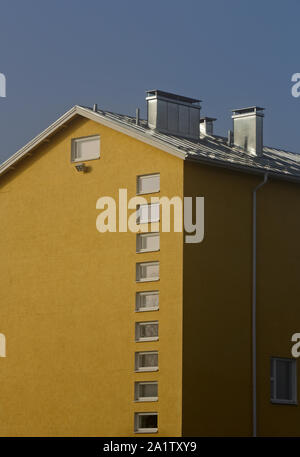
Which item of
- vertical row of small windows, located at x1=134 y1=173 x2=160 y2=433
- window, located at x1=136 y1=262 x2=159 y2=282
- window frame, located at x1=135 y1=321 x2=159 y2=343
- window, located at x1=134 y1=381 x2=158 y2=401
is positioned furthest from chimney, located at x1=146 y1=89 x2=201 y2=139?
window, located at x1=134 y1=381 x2=158 y2=401

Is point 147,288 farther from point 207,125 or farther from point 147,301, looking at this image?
point 207,125

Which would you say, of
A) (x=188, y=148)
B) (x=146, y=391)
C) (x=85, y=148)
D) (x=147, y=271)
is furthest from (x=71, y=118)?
(x=146, y=391)

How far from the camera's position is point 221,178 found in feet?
121

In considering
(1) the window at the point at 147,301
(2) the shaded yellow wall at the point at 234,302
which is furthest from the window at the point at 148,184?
(1) the window at the point at 147,301

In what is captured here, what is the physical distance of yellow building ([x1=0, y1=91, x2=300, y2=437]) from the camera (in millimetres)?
35688

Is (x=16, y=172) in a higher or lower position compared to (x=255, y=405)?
higher

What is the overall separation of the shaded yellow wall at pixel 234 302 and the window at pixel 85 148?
387cm

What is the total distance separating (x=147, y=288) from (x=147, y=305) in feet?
1.75

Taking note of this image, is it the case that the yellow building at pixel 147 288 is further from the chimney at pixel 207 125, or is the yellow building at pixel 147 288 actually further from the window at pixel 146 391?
the chimney at pixel 207 125

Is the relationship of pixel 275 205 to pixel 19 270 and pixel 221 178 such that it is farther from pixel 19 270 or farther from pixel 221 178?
pixel 19 270

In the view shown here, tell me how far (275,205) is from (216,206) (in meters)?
2.60

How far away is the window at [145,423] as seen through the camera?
35469mm
